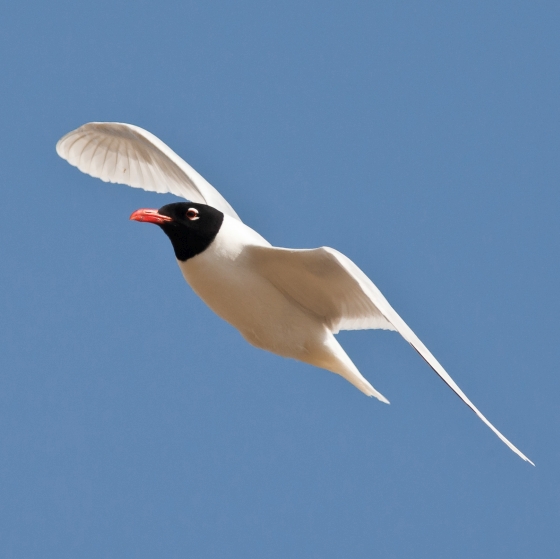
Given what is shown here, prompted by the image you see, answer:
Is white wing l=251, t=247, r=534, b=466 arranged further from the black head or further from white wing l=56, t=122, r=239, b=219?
white wing l=56, t=122, r=239, b=219

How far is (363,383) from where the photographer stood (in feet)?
25.7

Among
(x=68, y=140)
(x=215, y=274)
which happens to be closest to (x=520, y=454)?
(x=215, y=274)

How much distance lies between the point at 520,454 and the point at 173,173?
3982 millimetres

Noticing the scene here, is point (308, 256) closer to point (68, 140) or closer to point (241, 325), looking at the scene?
point (241, 325)

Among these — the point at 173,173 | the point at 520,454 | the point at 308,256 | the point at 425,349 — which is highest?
the point at 173,173

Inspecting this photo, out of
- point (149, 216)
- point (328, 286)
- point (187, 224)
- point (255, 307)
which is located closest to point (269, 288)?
point (255, 307)

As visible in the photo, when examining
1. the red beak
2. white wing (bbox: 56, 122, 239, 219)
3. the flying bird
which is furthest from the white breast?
white wing (bbox: 56, 122, 239, 219)

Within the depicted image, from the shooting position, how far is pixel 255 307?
746 cm

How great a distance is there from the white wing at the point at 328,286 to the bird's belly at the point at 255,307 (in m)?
0.08

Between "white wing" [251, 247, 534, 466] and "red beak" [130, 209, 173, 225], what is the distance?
1.93 feet

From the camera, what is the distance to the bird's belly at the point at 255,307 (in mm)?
7387

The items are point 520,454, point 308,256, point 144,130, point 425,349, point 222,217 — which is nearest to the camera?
point 520,454

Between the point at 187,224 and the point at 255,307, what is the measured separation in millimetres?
649

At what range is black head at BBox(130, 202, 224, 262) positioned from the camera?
24.3ft
